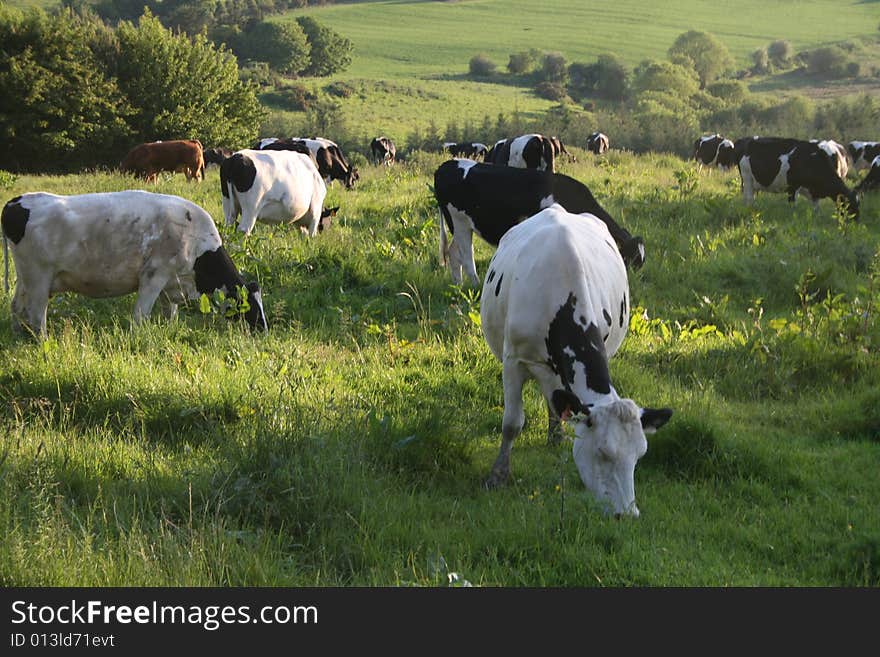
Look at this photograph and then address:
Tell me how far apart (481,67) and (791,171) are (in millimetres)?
65405

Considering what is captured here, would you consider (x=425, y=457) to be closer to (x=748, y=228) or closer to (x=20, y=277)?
(x=20, y=277)

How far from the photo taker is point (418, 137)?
45312mm

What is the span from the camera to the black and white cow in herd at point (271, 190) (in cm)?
1230

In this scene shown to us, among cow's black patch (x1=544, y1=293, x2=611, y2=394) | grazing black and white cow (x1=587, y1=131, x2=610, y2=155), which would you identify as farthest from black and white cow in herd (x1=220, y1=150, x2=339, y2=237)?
grazing black and white cow (x1=587, y1=131, x2=610, y2=155)

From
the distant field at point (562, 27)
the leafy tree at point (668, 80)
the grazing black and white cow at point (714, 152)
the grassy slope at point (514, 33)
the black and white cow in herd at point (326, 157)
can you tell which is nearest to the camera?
the black and white cow in herd at point (326, 157)

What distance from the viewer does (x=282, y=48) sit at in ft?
242

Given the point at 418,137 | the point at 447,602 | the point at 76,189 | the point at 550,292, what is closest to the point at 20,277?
the point at 550,292

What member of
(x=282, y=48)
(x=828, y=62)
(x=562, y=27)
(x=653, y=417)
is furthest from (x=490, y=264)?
(x=562, y=27)

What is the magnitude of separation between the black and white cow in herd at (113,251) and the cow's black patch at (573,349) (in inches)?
153

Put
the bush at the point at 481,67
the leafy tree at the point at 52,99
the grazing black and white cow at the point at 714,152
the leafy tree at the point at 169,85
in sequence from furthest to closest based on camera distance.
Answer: the bush at the point at 481,67
the leafy tree at the point at 169,85
the leafy tree at the point at 52,99
the grazing black and white cow at the point at 714,152

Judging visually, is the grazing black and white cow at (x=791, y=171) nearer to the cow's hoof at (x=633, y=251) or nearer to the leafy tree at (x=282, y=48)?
the cow's hoof at (x=633, y=251)

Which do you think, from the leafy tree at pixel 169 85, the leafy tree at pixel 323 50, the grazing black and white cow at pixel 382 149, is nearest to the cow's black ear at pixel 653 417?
the grazing black and white cow at pixel 382 149

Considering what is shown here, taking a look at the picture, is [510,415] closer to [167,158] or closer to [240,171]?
[240,171]

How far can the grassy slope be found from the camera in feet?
229
